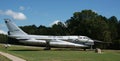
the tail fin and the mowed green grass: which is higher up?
the tail fin

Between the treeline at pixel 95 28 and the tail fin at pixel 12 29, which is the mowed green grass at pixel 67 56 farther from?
the treeline at pixel 95 28

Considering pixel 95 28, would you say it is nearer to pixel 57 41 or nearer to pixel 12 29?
pixel 57 41

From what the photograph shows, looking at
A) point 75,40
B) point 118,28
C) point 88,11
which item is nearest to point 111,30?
point 118,28

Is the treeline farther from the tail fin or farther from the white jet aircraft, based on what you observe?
the tail fin

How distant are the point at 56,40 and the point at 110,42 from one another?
2591 centimetres

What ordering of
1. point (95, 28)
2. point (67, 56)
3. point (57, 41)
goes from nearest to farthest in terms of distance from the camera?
point (67, 56), point (57, 41), point (95, 28)

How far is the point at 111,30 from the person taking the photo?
96812 mm

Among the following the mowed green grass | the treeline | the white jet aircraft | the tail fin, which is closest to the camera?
the mowed green grass

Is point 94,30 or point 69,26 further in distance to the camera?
point 69,26

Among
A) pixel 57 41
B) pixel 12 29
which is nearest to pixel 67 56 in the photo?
pixel 57 41

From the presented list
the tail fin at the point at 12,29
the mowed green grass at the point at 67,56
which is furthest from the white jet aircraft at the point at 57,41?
the mowed green grass at the point at 67,56

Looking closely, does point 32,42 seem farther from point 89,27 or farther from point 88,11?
point 88,11

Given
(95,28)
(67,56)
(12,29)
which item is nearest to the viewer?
(67,56)

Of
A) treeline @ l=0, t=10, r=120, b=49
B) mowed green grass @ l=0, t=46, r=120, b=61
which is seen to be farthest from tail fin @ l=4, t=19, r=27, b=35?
treeline @ l=0, t=10, r=120, b=49
